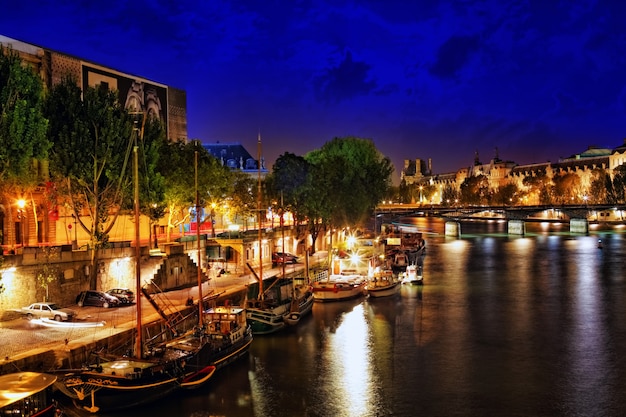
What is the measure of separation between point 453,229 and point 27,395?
100138mm

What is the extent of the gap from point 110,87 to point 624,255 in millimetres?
60534

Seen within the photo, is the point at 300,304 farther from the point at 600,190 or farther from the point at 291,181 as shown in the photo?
the point at 600,190

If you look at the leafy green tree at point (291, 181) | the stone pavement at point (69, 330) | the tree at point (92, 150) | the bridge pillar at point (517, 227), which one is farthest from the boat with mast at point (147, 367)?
the bridge pillar at point (517, 227)

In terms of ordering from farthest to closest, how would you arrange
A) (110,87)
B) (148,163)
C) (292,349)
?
(110,87) < (148,163) < (292,349)

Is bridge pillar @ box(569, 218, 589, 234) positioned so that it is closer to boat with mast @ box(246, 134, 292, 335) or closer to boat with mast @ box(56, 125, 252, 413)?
boat with mast @ box(246, 134, 292, 335)

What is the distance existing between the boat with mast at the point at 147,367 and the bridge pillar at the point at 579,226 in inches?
3856

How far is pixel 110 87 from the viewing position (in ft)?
165

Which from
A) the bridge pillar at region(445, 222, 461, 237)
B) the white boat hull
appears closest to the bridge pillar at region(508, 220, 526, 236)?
the bridge pillar at region(445, 222, 461, 237)

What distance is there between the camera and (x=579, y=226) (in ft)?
371

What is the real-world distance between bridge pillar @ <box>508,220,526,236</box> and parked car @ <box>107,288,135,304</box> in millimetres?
91083

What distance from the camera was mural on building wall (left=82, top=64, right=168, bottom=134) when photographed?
1918 inches

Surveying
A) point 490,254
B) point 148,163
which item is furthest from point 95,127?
point 490,254

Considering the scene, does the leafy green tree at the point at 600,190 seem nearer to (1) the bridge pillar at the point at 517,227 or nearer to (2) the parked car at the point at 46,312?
(1) the bridge pillar at the point at 517,227

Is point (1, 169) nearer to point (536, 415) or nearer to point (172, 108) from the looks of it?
point (536, 415)
